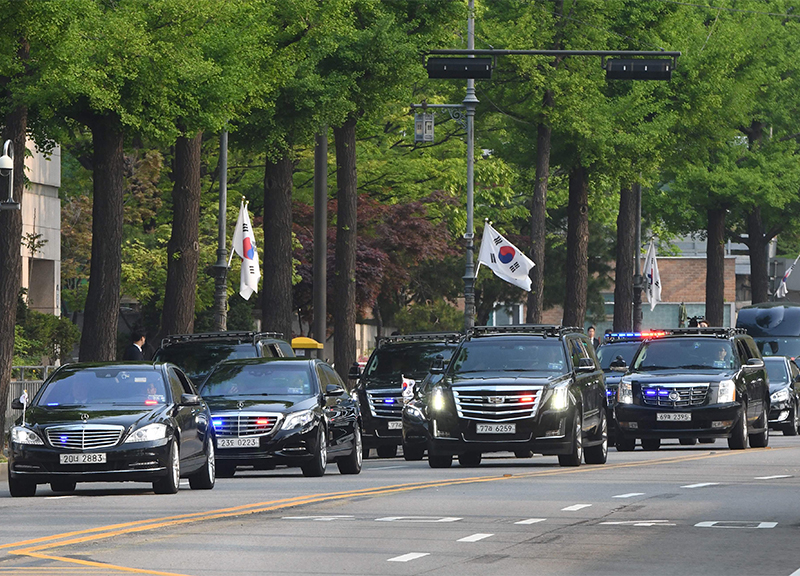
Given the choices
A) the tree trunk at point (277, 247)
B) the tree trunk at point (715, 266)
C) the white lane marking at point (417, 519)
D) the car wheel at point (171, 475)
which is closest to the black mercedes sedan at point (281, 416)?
the car wheel at point (171, 475)

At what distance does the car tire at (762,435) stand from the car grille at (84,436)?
14973mm

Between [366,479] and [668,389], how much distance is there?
→ 27.7ft

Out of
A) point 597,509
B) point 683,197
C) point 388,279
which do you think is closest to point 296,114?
point 597,509

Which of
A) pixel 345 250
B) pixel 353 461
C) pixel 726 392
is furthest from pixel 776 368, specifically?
pixel 353 461

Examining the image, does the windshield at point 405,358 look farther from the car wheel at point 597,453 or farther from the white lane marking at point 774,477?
the white lane marking at point 774,477

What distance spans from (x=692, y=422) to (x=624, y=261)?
2255 centimetres

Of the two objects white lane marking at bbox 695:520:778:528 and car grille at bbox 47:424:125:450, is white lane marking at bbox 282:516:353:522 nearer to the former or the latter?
white lane marking at bbox 695:520:778:528

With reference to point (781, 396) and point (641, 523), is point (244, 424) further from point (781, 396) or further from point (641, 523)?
point (781, 396)

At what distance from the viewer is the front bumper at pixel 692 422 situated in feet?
98.3

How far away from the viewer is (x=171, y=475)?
20.2 metres

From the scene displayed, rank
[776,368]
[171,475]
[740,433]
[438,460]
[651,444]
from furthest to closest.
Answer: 1. [776,368]
2. [651,444]
3. [740,433]
4. [438,460]
5. [171,475]

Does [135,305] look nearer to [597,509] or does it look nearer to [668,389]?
[668,389]

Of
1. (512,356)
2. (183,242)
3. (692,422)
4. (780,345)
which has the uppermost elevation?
(183,242)

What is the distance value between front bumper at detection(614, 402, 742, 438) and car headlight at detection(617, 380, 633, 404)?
0.13m
